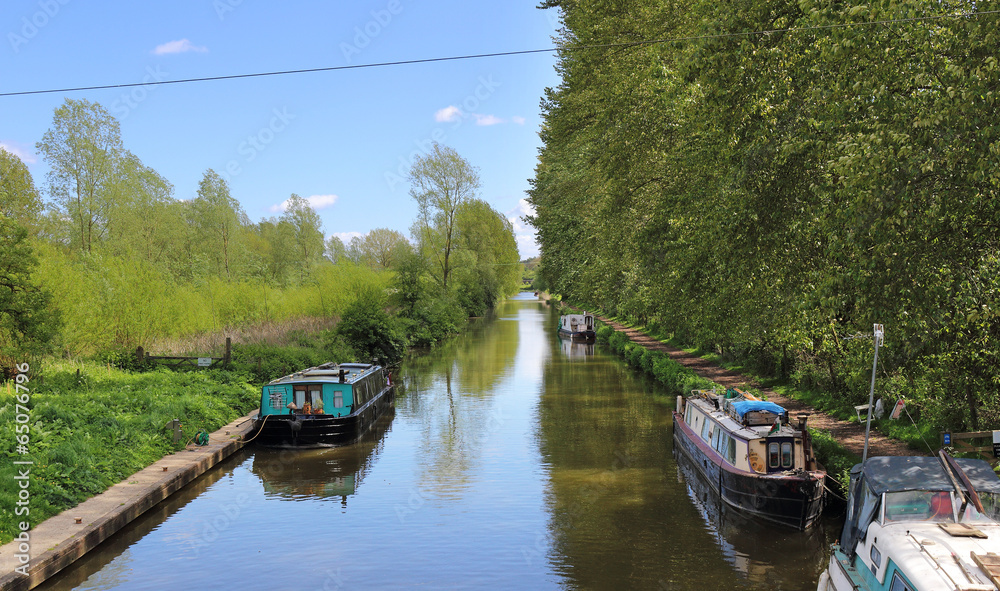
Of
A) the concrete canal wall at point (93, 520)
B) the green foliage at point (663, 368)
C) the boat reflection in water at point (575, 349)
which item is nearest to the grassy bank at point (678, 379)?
the green foliage at point (663, 368)

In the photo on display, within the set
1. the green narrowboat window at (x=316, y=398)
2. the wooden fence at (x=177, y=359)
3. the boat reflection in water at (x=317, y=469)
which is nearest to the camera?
the boat reflection in water at (x=317, y=469)

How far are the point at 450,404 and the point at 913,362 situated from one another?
776 inches

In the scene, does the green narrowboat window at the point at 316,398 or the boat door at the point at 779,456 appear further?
the green narrowboat window at the point at 316,398

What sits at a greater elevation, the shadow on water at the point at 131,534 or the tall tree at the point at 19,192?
the tall tree at the point at 19,192

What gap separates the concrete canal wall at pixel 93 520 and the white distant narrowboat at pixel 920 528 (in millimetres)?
11993

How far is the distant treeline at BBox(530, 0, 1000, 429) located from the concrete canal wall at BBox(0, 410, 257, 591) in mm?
13273

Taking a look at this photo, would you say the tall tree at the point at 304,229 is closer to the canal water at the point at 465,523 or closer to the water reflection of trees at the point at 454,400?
the water reflection of trees at the point at 454,400

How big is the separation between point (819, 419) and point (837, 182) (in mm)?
9703

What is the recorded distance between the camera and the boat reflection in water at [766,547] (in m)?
12.5

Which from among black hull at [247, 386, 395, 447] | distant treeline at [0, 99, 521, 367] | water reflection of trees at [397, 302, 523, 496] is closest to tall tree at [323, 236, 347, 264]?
distant treeline at [0, 99, 521, 367]

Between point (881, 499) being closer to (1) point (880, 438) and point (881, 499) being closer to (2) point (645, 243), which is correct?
(1) point (880, 438)

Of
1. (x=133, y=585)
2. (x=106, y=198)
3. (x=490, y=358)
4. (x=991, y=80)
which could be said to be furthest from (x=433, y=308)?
(x=991, y=80)

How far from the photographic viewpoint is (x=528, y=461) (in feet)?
66.9

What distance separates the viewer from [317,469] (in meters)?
20.4
